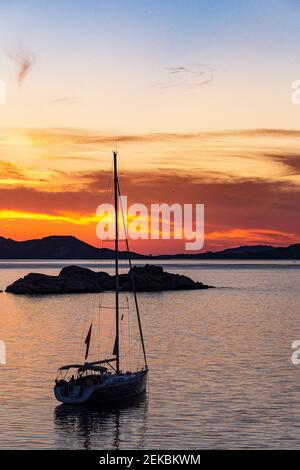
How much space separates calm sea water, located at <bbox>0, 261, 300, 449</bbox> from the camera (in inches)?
1757

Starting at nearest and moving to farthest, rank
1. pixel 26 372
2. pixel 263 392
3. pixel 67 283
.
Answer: pixel 263 392, pixel 26 372, pixel 67 283

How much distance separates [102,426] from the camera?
47.1 metres

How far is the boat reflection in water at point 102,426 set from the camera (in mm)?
43688

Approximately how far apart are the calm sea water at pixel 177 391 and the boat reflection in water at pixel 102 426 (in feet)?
0.20

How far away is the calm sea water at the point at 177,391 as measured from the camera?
1757 inches

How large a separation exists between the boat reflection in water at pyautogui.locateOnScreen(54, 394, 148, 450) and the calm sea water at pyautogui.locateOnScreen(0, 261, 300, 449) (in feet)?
0.20

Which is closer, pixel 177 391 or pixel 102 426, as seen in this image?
pixel 102 426

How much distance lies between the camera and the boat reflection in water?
143 feet

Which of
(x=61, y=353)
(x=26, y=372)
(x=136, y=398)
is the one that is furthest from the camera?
(x=61, y=353)

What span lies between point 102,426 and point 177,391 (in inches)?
475
